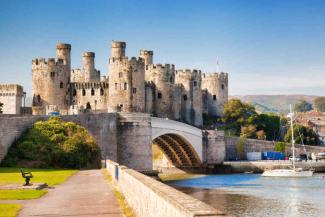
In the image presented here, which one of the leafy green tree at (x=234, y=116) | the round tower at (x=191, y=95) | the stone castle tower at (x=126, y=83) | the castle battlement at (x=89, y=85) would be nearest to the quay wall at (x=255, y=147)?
the round tower at (x=191, y=95)

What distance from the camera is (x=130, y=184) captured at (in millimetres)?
14688

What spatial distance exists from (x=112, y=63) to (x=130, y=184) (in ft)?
160

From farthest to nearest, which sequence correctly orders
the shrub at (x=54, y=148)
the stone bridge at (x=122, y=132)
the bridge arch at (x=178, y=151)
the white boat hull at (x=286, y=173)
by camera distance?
1. the bridge arch at (x=178, y=151)
2. the white boat hull at (x=286, y=173)
3. the stone bridge at (x=122, y=132)
4. the shrub at (x=54, y=148)

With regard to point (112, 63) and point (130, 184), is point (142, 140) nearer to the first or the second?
point (112, 63)

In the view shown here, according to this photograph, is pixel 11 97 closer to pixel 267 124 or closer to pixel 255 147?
pixel 255 147

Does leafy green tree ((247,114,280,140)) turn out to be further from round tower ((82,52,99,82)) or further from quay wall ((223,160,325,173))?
round tower ((82,52,99,82))

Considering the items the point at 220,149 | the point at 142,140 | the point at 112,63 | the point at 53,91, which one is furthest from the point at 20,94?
the point at 220,149

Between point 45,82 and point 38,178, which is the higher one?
point 45,82

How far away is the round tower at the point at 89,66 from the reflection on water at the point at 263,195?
2375 centimetres

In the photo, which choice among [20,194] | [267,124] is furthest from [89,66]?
[20,194]

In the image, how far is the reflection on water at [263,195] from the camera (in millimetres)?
32844

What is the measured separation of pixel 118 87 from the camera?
6241 cm

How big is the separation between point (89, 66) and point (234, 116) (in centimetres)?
2041

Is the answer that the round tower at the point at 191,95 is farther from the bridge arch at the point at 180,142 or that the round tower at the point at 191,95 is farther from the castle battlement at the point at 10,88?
the castle battlement at the point at 10,88
